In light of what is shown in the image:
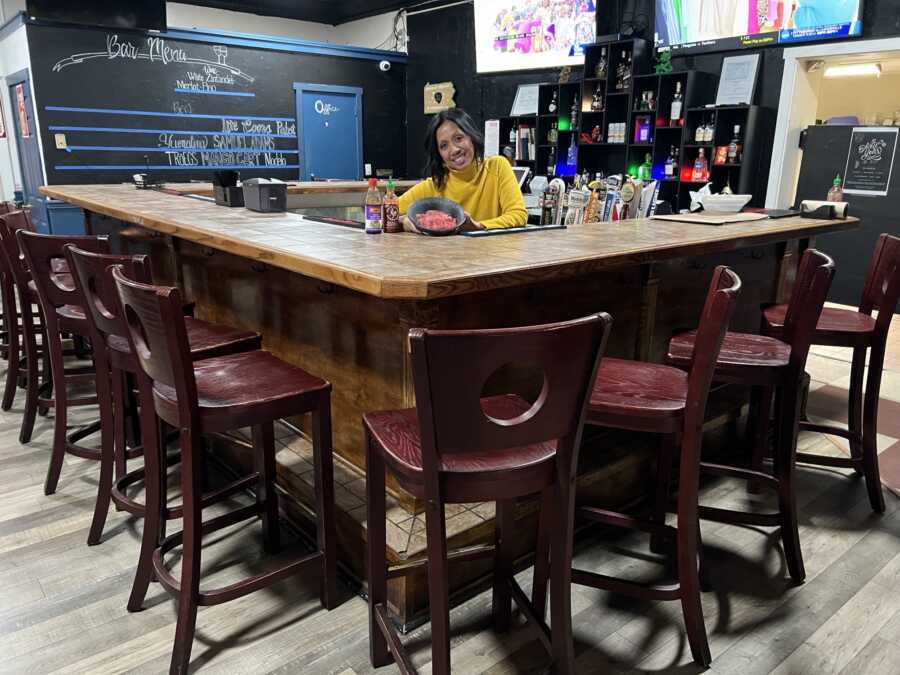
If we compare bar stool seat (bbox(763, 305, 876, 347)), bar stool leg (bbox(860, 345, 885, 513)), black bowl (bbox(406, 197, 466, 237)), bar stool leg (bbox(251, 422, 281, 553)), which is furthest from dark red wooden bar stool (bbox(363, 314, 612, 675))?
bar stool leg (bbox(860, 345, 885, 513))

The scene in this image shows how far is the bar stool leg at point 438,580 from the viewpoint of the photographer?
1255 mm

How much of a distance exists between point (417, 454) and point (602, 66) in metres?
6.12

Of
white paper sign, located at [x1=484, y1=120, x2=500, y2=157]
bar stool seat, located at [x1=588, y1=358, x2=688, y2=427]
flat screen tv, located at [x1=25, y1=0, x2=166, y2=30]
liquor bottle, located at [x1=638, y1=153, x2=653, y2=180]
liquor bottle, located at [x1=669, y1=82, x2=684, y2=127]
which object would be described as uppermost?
flat screen tv, located at [x1=25, y1=0, x2=166, y2=30]

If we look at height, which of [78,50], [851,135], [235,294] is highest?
[78,50]

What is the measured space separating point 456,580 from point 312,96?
7640 mm

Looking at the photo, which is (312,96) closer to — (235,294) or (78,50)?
(78,50)

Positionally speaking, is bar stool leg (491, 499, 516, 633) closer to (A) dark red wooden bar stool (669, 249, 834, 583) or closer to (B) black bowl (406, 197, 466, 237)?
(A) dark red wooden bar stool (669, 249, 834, 583)

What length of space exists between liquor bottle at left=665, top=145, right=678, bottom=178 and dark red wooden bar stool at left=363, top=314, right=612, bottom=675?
209 inches

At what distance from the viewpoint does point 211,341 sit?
210 cm

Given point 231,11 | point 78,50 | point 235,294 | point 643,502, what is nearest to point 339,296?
point 235,294

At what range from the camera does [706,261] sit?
2.65 metres

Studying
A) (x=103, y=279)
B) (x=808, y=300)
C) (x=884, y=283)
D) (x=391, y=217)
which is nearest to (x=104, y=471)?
(x=103, y=279)

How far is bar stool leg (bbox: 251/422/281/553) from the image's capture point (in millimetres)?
2023

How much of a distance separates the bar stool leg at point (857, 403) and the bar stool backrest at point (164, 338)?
91.0 inches
